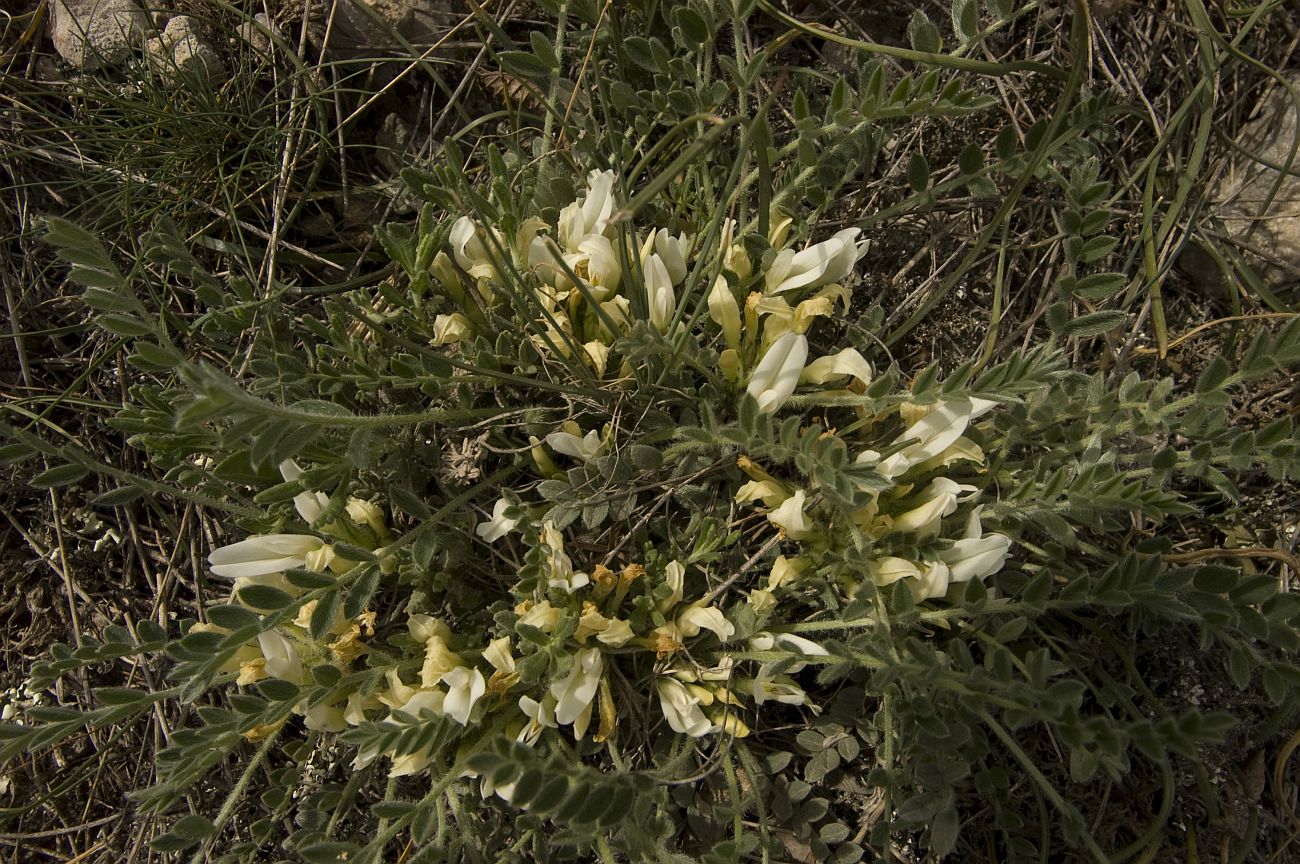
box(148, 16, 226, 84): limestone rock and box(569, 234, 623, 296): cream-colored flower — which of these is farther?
box(148, 16, 226, 84): limestone rock

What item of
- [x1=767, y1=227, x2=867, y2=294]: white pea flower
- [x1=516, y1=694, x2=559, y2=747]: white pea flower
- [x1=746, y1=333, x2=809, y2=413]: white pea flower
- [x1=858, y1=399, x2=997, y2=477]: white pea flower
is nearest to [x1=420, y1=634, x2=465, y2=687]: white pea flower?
[x1=516, y1=694, x2=559, y2=747]: white pea flower

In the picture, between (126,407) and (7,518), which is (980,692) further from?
(7,518)

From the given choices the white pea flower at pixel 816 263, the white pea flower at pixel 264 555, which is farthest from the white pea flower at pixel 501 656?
the white pea flower at pixel 816 263

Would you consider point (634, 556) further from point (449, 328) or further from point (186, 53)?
point (186, 53)

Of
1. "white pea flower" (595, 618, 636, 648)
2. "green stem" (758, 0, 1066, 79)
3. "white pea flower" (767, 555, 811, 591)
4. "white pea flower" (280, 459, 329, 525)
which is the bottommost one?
"white pea flower" (595, 618, 636, 648)

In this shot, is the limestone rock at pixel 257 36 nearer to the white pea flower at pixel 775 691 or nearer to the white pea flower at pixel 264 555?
the white pea flower at pixel 264 555

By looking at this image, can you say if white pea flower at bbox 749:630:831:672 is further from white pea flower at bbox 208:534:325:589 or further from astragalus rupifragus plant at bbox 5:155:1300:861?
white pea flower at bbox 208:534:325:589

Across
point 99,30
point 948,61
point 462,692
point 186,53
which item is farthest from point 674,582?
point 99,30
